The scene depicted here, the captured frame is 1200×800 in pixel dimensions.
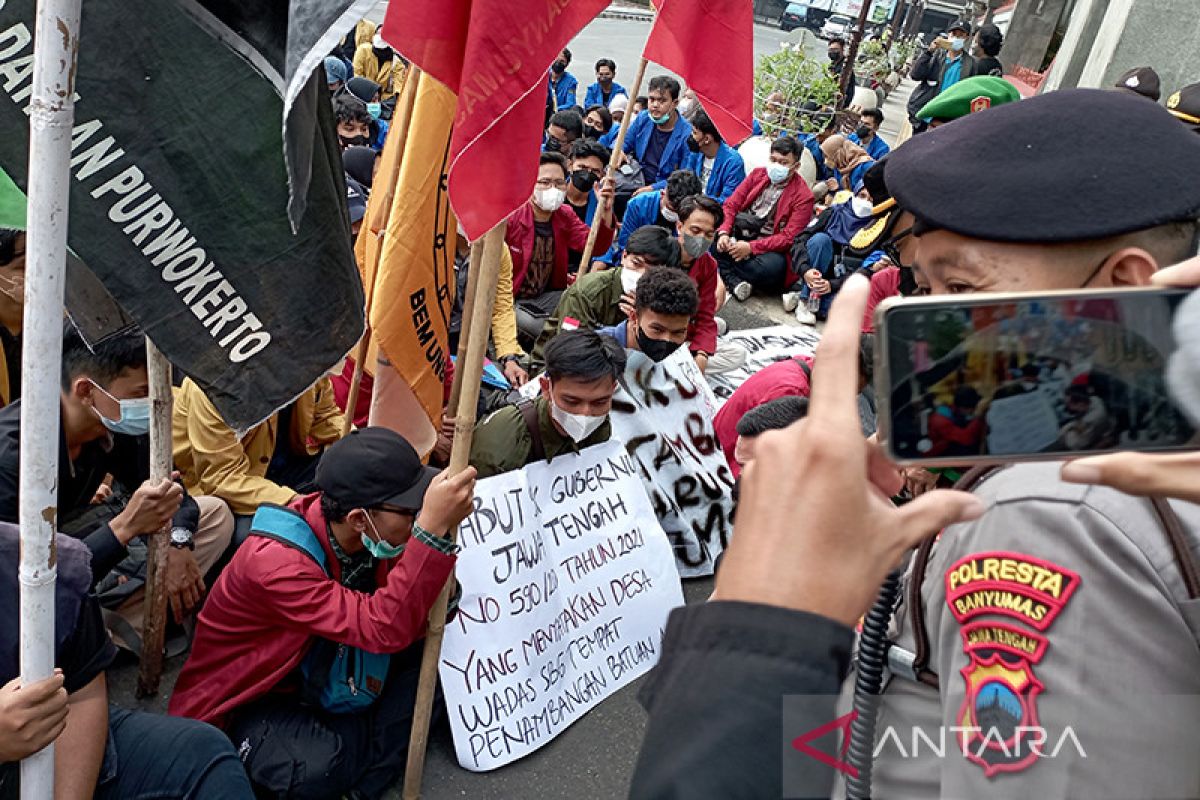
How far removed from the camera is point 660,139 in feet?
31.7

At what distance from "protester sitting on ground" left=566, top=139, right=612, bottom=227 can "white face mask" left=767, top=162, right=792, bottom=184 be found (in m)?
1.75

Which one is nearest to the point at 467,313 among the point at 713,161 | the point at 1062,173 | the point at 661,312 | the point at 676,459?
the point at 661,312

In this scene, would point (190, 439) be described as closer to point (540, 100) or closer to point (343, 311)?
point (343, 311)

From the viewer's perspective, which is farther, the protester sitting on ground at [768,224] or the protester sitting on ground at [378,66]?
the protester sitting on ground at [378,66]

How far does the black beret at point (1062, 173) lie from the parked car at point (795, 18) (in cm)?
4690

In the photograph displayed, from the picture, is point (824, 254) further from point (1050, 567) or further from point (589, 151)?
point (1050, 567)

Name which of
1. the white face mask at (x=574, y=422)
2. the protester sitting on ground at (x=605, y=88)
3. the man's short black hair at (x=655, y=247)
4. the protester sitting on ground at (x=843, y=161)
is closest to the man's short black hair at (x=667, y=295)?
the man's short black hair at (x=655, y=247)

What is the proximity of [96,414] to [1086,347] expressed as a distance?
3012mm

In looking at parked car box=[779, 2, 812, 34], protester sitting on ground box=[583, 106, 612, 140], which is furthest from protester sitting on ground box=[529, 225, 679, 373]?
parked car box=[779, 2, 812, 34]

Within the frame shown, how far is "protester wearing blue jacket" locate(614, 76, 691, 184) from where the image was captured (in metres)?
9.38

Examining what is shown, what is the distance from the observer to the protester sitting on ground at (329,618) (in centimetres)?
272

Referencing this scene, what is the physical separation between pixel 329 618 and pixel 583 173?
5145 millimetres

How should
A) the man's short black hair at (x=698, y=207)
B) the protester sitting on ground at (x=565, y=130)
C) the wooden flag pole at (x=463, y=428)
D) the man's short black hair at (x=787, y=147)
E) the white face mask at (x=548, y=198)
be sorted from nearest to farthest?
1. the wooden flag pole at (x=463, y=428)
2. the man's short black hair at (x=698, y=207)
3. the white face mask at (x=548, y=198)
4. the man's short black hair at (x=787, y=147)
5. the protester sitting on ground at (x=565, y=130)

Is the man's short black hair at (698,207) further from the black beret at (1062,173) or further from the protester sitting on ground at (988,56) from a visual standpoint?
the protester sitting on ground at (988,56)
